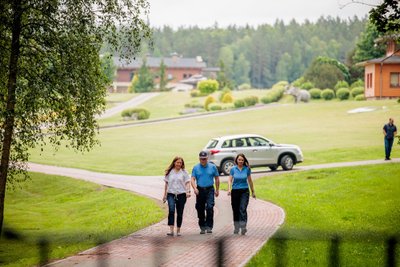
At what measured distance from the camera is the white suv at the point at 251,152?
89.6ft

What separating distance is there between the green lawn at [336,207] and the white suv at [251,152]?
6.43 ft

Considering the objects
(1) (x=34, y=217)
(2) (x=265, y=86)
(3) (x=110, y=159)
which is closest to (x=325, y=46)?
(2) (x=265, y=86)

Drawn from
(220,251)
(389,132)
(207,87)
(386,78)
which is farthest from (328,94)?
(220,251)

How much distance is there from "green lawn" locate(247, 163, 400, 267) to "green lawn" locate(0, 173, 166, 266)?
12.9ft

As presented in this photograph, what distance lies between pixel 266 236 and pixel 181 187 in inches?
91.6

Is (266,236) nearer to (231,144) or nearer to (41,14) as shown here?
(41,14)

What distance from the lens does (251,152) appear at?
92.3ft

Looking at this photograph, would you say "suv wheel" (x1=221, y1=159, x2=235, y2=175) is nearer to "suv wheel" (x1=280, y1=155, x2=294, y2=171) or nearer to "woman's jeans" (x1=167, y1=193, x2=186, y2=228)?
"suv wheel" (x1=280, y1=155, x2=294, y2=171)

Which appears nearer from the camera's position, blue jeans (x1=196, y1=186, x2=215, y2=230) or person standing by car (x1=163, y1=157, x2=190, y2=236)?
person standing by car (x1=163, y1=157, x2=190, y2=236)

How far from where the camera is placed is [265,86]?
176625 mm

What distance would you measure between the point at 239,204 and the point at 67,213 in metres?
10.1

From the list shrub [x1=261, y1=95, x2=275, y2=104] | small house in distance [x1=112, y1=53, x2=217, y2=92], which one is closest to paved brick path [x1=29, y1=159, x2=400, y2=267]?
shrub [x1=261, y1=95, x2=275, y2=104]

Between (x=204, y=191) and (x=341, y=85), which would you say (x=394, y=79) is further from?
(x=204, y=191)

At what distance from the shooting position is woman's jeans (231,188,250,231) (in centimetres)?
1427
